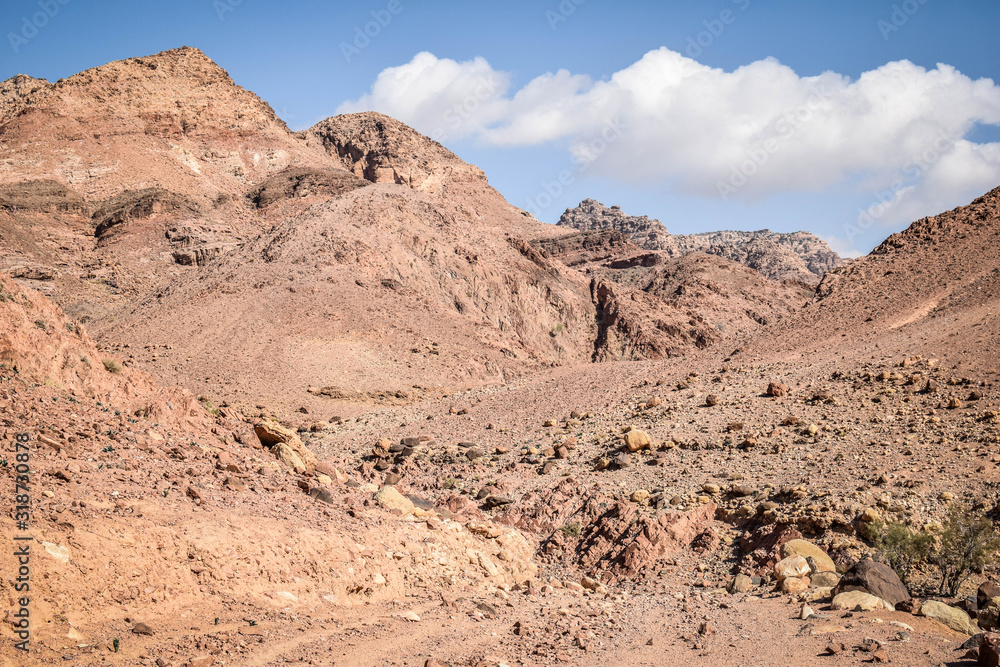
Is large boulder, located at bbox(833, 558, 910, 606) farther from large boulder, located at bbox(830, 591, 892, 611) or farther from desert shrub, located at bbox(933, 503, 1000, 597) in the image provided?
desert shrub, located at bbox(933, 503, 1000, 597)

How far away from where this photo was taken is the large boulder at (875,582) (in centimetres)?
887

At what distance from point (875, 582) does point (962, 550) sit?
156 cm

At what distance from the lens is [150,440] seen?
9.47m

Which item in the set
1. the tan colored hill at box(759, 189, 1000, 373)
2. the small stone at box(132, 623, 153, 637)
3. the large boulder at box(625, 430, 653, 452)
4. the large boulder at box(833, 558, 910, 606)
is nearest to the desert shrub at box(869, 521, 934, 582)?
the large boulder at box(833, 558, 910, 606)

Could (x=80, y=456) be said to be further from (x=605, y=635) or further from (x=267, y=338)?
(x=267, y=338)

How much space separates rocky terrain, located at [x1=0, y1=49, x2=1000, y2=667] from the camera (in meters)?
7.19

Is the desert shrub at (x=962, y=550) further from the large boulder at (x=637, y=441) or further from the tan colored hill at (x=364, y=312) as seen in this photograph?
the tan colored hill at (x=364, y=312)

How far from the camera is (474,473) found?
15.6m

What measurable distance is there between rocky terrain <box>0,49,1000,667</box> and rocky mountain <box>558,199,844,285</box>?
2387 inches

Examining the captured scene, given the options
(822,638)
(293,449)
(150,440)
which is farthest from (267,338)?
(822,638)

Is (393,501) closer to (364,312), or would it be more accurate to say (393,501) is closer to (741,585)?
(741,585)

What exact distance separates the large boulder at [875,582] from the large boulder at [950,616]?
1.43 feet

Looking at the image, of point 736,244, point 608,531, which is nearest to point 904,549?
point 608,531

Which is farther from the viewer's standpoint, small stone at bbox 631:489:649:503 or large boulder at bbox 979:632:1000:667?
small stone at bbox 631:489:649:503
